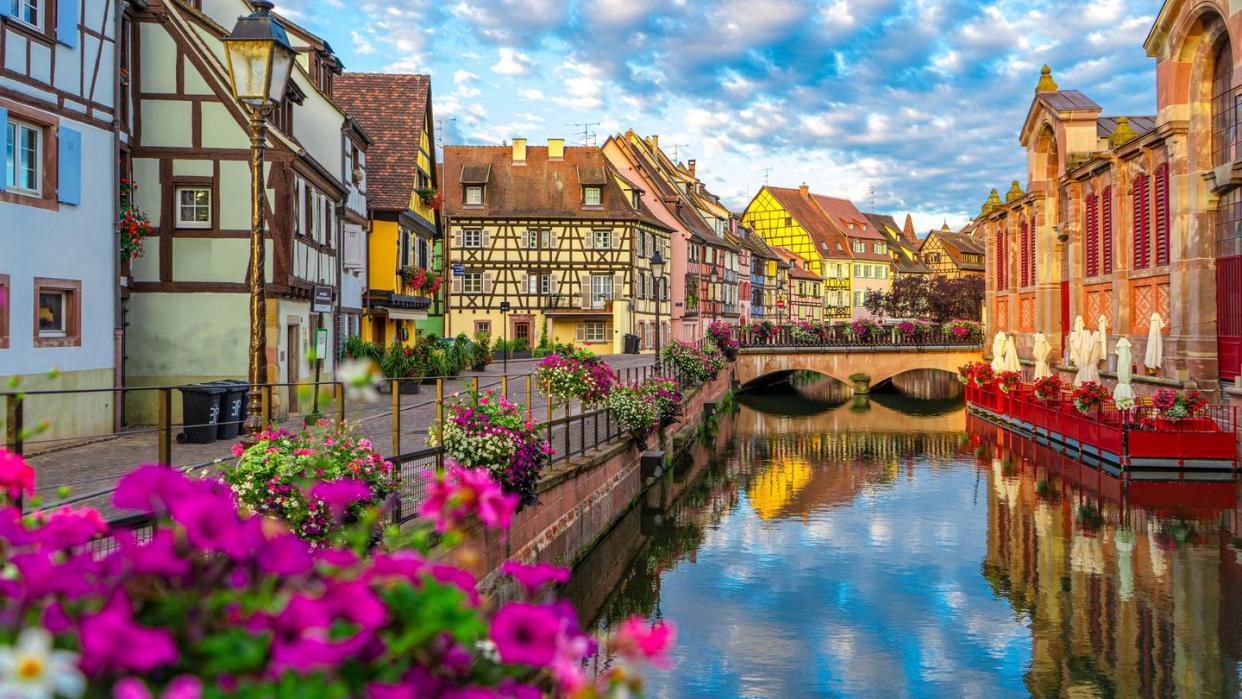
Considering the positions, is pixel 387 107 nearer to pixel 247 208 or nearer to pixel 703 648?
pixel 247 208

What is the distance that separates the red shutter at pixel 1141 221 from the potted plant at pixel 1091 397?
563 cm

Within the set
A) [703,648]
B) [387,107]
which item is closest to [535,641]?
[703,648]

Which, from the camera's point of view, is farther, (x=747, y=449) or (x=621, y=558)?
(x=747, y=449)

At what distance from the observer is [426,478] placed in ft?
35.8

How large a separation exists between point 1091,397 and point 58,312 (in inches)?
898

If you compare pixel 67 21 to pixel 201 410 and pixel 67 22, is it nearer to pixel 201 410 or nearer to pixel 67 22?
A: pixel 67 22

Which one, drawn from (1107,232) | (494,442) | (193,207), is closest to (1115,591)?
(494,442)

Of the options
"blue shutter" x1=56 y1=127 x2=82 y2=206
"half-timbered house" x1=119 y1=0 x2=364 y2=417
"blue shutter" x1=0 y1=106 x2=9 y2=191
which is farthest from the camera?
"half-timbered house" x1=119 y1=0 x2=364 y2=417

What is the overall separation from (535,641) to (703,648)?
11099 mm

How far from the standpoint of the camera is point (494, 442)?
11.8 m

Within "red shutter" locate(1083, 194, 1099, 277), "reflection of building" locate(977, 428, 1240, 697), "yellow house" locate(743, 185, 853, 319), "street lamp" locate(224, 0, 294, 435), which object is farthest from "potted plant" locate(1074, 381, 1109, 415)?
"yellow house" locate(743, 185, 853, 319)

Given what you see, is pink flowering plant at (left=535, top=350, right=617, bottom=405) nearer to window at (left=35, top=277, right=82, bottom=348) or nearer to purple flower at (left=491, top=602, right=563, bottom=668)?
window at (left=35, top=277, right=82, bottom=348)

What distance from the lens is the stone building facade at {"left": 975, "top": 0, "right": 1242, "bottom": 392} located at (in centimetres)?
2464

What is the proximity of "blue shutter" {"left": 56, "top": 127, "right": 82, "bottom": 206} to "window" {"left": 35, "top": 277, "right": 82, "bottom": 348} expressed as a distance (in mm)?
1221
